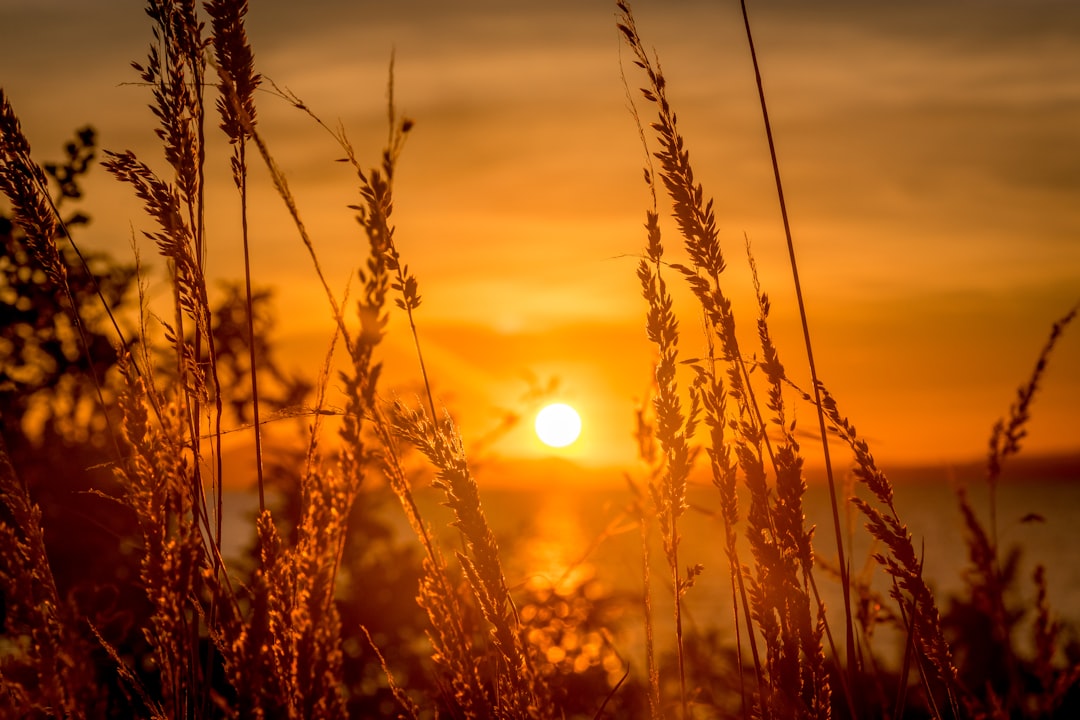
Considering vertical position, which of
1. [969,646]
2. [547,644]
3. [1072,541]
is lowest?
[1072,541]

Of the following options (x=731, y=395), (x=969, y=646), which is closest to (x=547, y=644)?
(x=731, y=395)

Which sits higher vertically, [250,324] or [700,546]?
[250,324]

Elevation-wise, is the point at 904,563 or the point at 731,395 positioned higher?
the point at 731,395

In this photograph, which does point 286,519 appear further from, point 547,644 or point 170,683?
point 170,683

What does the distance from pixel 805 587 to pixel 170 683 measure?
1093 millimetres

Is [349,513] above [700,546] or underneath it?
above

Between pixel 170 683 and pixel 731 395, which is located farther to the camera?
pixel 731 395

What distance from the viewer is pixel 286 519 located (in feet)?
30.1

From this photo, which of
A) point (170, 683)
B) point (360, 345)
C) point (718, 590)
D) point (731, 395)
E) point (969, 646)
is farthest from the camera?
point (718, 590)

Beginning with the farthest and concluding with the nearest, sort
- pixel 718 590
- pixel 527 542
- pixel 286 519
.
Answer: pixel 718 590 → pixel 527 542 → pixel 286 519

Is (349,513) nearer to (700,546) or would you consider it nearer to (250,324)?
(250,324)

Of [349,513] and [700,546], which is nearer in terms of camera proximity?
[349,513]

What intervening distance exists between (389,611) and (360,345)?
855 centimetres

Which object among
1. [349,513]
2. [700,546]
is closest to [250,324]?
[349,513]
